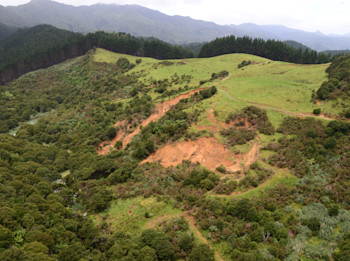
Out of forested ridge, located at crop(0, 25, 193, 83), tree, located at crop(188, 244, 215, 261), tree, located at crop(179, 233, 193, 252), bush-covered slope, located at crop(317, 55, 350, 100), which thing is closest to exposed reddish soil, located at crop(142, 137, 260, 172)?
tree, located at crop(179, 233, 193, 252)

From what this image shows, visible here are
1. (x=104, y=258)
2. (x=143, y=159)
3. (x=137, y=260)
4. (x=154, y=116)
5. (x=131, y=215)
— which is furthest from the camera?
(x=154, y=116)

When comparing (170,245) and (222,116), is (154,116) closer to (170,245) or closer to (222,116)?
(222,116)

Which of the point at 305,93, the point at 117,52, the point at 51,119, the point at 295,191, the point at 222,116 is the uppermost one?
the point at 117,52

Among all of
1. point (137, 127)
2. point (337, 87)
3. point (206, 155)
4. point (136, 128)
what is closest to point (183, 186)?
point (206, 155)

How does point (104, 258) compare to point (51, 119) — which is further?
point (51, 119)

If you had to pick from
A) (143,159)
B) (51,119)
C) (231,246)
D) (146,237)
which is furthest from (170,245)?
(51,119)

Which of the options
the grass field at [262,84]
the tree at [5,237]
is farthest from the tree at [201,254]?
the grass field at [262,84]

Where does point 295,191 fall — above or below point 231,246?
above

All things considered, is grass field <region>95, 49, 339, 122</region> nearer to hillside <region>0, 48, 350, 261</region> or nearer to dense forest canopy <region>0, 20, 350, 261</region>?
hillside <region>0, 48, 350, 261</region>
